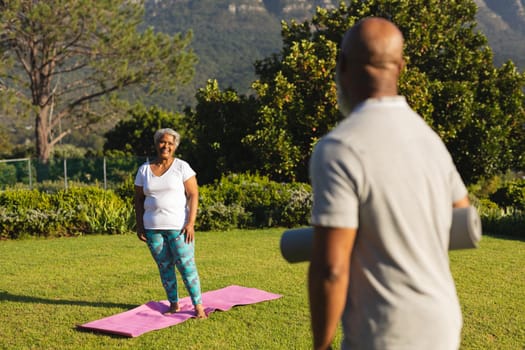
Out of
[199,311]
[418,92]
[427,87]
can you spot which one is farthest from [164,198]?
[427,87]

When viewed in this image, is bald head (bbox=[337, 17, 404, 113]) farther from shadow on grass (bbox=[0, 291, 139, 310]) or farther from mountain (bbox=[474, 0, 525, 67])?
mountain (bbox=[474, 0, 525, 67])

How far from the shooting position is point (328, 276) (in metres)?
1.96

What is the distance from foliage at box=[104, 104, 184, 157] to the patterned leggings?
111 feet

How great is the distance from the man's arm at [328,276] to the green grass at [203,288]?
386 centimetres

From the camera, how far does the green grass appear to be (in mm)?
5980

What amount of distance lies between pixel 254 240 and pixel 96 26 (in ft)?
73.7

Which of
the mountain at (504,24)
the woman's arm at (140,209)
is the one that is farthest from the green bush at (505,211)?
the mountain at (504,24)

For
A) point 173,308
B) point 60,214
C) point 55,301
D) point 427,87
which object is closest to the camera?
point 173,308

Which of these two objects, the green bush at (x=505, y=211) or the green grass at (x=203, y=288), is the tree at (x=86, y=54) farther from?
the green bush at (x=505, y=211)

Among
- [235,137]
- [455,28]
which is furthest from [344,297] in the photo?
[455,28]

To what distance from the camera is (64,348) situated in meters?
5.79

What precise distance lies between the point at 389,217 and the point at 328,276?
0.27 metres

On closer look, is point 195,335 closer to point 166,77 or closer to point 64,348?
point 64,348

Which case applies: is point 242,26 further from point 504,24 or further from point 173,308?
point 173,308
